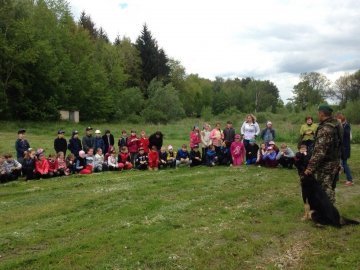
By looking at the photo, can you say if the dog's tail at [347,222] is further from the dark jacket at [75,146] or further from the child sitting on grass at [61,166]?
the dark jacket at [75,146]

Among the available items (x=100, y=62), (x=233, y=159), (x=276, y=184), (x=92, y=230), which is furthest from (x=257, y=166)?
(x=100, y=62)

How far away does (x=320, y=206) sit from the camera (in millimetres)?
7762

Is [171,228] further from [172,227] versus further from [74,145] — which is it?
[74,145]

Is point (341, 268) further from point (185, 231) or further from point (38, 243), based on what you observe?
point (38, 243)

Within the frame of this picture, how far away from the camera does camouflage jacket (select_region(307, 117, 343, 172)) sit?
775cm

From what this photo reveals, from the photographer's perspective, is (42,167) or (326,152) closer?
(326,152)

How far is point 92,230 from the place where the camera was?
25.0 feet

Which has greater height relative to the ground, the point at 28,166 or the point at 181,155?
the point at 181,155

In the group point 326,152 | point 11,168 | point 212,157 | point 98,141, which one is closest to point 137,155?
point 98,141

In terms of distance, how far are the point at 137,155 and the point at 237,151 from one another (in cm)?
396

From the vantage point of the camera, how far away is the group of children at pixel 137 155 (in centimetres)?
1517

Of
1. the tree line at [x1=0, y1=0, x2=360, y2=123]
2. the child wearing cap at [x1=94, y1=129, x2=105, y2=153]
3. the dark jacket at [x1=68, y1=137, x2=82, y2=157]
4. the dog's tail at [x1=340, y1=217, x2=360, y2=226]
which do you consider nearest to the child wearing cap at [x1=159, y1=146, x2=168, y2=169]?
the child wearing cap at [x1=94, y1=129, x2=105, y2=153]

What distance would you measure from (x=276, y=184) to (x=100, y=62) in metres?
43.8

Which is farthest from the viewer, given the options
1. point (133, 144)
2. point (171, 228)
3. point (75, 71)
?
point (75, 71)
